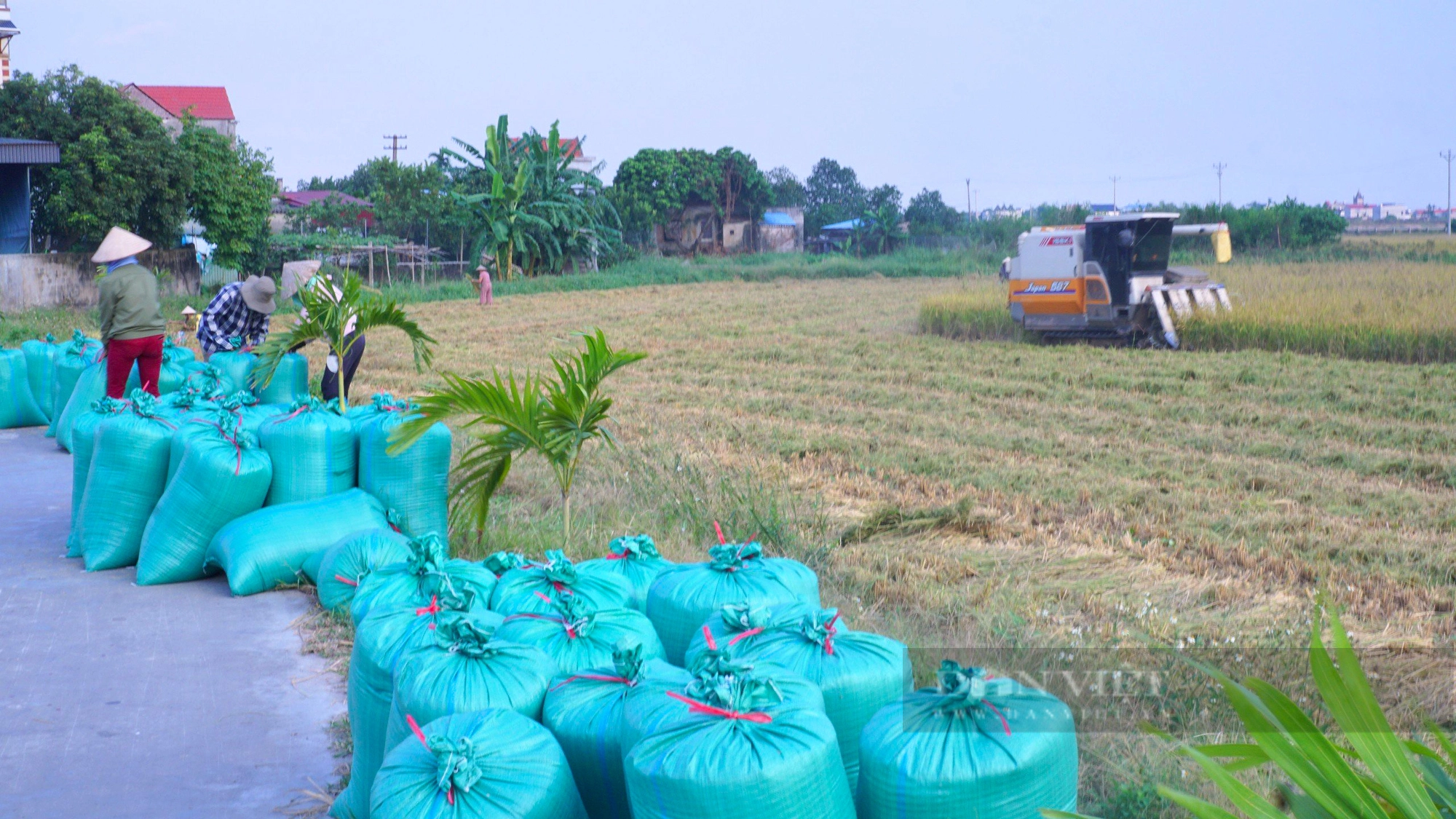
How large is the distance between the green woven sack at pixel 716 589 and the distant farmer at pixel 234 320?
5.63 meters

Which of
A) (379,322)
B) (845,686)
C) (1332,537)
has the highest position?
(379,322)

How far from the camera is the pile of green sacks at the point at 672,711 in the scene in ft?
6.75

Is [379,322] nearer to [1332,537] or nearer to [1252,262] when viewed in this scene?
[1332,537]

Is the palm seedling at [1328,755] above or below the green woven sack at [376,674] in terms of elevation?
above

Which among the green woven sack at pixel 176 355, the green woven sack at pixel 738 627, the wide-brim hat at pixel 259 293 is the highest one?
the wide-brim hat at pixel 259 293

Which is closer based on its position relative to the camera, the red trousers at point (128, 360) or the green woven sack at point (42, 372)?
the red trousers at point (128, 360)

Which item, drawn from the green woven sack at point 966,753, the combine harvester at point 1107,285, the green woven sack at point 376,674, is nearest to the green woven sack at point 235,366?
the green woven sack at point 376,674

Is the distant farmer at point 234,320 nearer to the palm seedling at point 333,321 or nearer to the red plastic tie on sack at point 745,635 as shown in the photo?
the palm seedling at point 333,321

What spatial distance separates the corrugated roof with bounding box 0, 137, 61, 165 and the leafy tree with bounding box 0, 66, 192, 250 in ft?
3.47

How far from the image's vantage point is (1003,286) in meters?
19.6

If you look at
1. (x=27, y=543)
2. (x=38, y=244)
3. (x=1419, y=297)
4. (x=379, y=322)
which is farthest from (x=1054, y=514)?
(x=38, y=244)

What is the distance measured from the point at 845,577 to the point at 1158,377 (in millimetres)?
7321

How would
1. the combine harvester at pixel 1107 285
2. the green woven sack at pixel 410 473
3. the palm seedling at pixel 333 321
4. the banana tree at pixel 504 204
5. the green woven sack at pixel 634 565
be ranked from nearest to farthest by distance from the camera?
1. the green woven sack at pixel 634 565
2. the green woven sack at pixel 410 473
3. the palm seedling at pixel 333 321
4. the combine harvester at pixel 1107 285
5. the banana tree at pixel 504 204

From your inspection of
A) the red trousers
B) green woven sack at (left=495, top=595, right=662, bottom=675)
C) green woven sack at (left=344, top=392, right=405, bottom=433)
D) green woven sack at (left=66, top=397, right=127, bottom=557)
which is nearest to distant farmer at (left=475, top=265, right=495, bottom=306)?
the red trousers
